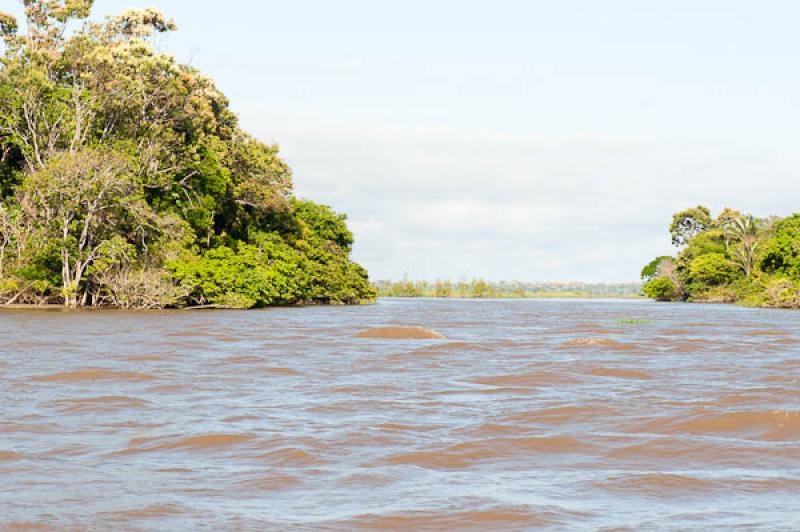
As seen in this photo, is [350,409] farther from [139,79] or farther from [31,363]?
[139,79]

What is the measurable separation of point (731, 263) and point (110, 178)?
1969 inches

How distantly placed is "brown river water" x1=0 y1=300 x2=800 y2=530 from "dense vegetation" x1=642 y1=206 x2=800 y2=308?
42.0m

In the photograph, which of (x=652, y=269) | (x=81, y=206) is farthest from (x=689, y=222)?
(x=81, y=206)

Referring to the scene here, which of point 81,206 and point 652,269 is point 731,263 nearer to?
point 652,269

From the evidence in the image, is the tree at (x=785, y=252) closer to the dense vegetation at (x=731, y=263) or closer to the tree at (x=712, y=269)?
the dense vegetation at (x=731, y=263)

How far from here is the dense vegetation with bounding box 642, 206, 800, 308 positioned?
2109 inches

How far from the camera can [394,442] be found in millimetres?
7195

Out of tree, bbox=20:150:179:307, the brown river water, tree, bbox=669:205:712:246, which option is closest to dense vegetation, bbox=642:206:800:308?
tree, bbox=669:205:712:246

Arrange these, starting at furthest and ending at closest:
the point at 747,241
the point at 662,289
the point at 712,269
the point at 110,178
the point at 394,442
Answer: the point at 662,289
the point at 712,269
the point at 747,241
the point at 110,178
the point at 394,442

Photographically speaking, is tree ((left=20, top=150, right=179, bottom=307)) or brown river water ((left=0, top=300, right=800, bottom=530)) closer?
brown river water ((left=0, top=300, right=800, bottom=530))

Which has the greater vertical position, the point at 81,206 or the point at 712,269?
the point at 81,206

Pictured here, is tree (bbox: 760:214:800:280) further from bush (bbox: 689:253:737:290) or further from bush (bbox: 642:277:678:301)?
bush (bbox: 642:277:678:301)

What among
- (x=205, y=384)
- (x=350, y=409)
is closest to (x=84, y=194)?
(x=205, y=384)

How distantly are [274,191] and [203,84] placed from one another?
24.4 feet
